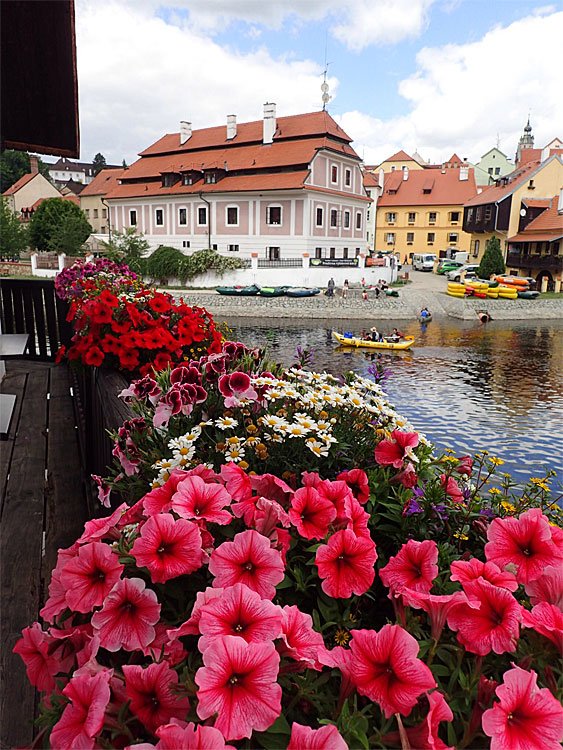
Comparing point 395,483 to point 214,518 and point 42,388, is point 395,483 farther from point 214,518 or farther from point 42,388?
point 42,388

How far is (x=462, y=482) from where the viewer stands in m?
2.03

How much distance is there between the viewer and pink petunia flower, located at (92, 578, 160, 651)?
1017 millimetres

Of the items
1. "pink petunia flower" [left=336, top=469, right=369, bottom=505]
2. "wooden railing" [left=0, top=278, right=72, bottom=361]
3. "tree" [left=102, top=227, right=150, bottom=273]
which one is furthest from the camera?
"tree" [left=102, top=227, right=150, bottom=273]

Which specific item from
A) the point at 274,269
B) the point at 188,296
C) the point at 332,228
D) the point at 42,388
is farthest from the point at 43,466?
the point at 332,228

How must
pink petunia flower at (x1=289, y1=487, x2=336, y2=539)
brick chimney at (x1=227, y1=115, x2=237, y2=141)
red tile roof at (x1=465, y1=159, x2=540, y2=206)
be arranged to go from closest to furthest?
pink petunia flower at (x1=289, y1=487, x2=336, y2=539) → brick chimney at (x1=227, y1=115, x2=237, y2=141) → red tile roof at (x1=465, y1=159, x2=540, y2=206)

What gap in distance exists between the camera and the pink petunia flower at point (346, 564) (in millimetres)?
1133

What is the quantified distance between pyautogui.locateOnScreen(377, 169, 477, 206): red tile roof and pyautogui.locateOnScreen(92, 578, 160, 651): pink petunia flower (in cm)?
6041

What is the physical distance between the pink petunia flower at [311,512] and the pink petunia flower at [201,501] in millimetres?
143

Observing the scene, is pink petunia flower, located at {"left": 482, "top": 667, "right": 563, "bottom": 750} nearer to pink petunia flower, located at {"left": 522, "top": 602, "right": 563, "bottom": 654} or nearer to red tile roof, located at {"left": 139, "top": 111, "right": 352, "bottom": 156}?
pink petunia flower, located at {"left": 522, "top": 602, "right": 563, "bottom": 654}

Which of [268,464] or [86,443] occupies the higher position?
[268,464]

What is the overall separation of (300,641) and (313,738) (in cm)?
19

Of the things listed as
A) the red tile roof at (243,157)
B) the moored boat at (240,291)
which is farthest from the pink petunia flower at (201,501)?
the red tile roof at (243,157)

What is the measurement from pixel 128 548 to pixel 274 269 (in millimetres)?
35650

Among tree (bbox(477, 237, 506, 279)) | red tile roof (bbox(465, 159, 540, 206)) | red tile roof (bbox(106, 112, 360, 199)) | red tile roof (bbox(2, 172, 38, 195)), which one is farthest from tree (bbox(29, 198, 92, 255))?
red tile roof (bbox(465, 159, 540, 206))
